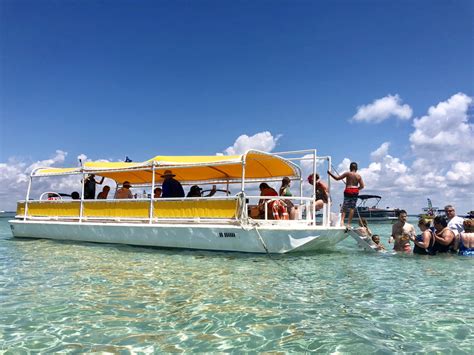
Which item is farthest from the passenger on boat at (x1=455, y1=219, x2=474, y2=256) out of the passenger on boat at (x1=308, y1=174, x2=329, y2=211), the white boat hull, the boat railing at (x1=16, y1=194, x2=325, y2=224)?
the boat railing at (x1=16, y1=194, x2=325, y2=224)

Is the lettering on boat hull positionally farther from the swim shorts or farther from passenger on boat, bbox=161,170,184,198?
the swim shorts

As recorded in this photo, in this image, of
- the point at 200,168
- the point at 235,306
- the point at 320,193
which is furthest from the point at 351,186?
the point at 235,306

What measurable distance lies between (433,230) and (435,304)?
673 centimetres

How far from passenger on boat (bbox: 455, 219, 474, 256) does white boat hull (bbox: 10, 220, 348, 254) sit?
3259mm

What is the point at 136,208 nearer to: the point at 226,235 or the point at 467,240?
the point at 226,235

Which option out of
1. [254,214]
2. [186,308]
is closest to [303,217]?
[254,214]

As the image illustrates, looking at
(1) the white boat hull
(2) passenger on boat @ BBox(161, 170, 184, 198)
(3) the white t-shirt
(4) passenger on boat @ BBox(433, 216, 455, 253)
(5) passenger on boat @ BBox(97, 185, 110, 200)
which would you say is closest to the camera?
(1) the white boat hull

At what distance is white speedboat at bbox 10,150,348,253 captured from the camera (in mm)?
10961

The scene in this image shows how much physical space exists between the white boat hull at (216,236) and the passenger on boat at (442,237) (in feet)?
8.62

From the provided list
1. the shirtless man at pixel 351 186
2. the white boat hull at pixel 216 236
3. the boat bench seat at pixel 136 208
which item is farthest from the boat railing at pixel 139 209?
the shirtless man at pixel 351 186

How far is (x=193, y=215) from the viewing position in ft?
39.1

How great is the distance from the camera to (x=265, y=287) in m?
7.07

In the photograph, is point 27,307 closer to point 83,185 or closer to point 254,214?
point 254,214

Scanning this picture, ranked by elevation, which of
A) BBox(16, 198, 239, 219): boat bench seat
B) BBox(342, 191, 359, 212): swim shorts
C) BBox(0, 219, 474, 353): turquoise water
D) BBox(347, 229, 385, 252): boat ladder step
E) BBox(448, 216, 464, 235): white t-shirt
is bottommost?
BBox(0, 219, 474, 353): turquoise water
